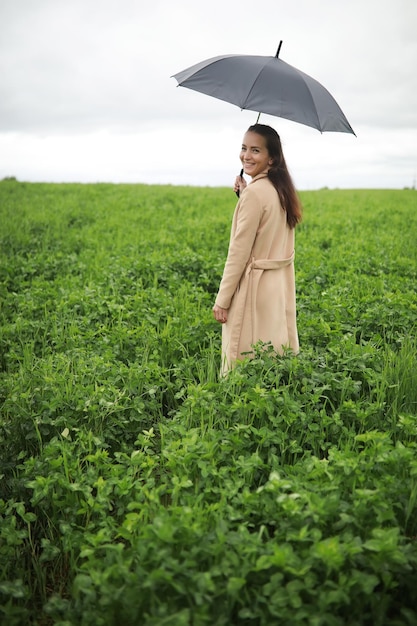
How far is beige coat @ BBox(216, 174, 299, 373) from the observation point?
14.1 ft

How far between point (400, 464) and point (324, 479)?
0.45 metres

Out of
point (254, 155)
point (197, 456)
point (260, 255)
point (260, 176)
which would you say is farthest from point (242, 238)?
point (197, 456)

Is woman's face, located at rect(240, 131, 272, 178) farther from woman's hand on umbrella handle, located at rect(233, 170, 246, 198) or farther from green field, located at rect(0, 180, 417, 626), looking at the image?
green field, located at rect(0, 180, 417, 626)

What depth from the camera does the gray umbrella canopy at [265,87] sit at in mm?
4395

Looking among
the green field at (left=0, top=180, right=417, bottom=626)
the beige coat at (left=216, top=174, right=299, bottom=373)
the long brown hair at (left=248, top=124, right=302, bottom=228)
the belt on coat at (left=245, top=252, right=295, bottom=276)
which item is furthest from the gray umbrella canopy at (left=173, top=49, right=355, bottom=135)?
the green field at (left=0, top=180, right=417, bottom=626)

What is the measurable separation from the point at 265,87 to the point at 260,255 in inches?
54.9

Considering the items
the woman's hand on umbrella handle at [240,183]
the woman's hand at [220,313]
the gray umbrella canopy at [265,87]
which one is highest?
the gray umbrella canopy at [265,87]

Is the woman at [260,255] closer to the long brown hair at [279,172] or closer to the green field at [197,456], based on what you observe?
the long brown hair at [279,172]

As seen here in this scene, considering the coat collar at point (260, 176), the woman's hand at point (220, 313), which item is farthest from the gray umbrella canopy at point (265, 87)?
the woman's hand at point (220, 313)

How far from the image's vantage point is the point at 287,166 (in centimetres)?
443

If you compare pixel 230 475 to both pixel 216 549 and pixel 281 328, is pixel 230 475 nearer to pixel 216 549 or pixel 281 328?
pixel 216 549

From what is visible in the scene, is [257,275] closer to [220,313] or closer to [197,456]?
[220,313]

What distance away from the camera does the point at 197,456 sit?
3.29m

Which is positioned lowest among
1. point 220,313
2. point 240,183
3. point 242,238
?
point 220,313
